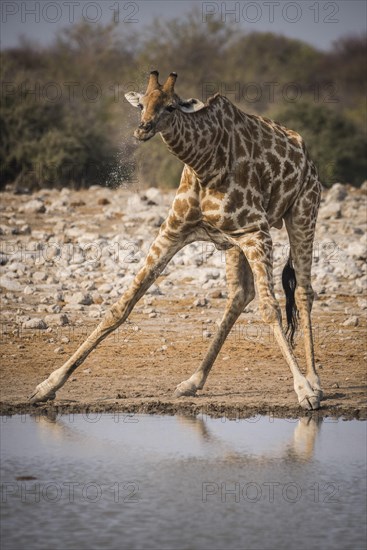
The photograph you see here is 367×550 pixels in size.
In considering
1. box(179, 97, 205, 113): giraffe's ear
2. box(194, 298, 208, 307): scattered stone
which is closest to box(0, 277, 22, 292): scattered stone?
box(194, 298, 208, 307): scattered stone

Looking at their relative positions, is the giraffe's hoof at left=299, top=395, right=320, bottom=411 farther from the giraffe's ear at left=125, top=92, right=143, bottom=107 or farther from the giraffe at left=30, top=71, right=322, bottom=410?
the giraffe's ear at left=125, top=92, right=143, bottom=107

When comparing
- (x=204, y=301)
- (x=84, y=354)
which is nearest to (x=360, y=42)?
(x=204, y=301)

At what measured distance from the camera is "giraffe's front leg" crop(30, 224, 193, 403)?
7082mm

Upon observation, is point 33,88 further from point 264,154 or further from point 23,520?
point 23,520

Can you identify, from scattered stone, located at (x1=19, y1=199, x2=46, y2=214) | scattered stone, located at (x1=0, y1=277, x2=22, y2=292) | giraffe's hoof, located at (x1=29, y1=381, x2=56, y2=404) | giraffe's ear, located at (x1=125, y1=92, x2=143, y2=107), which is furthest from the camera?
scattered stone, located at (x1=19, y1=199, x2=46, y2=214)

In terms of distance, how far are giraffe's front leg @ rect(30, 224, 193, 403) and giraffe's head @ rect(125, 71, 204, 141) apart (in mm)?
865

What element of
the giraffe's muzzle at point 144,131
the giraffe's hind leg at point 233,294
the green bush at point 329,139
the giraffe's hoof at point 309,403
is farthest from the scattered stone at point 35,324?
the green bush at point 329,139

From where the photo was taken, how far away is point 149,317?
32.5 ft

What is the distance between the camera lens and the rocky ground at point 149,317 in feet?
24.4

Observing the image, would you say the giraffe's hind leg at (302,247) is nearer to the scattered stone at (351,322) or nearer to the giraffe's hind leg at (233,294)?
the giraffe's hind leg at (233,294)

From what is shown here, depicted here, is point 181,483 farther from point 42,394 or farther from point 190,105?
point 190,105

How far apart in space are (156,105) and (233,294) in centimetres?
171

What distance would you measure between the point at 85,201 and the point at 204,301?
5.82 m

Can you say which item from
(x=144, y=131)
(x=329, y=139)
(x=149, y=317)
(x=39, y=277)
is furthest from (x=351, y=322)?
(x=329, y=139)
